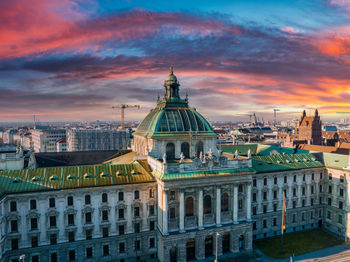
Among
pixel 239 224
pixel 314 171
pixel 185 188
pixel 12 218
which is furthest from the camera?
pixel 314 171

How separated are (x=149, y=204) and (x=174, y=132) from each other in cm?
2140

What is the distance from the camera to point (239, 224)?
226ft

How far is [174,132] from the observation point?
7312 centimetres

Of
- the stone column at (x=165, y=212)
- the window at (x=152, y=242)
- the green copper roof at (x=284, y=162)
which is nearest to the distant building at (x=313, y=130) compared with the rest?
the green copper roof at (x=284, y=162)

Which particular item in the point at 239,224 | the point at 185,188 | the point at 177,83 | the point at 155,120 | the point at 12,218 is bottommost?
the point at 239,224

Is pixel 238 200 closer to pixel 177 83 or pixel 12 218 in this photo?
pixel 177 83

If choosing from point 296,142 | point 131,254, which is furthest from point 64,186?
point 296,142

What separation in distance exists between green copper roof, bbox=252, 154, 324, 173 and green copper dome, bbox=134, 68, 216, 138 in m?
20.0

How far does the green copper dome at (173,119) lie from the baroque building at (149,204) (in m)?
0.32

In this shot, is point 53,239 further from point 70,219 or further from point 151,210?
point 151,210

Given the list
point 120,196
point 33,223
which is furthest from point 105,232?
point 33,223

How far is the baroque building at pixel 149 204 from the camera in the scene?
5856cm

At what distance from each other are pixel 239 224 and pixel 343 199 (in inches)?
1537

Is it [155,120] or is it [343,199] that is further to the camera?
[343,199]
